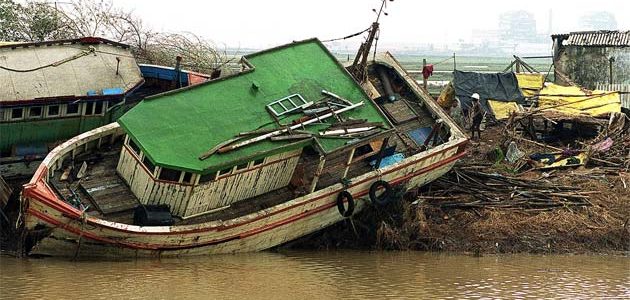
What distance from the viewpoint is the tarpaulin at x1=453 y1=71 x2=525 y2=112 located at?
87.6 ft

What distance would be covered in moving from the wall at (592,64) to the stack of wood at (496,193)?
13.3 m

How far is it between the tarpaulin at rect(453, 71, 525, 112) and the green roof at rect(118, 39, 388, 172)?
7538 millimetres

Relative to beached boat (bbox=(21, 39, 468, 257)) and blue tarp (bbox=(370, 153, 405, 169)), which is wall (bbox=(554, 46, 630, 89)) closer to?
beached boat (bbox=(21, 39, 468, 257))

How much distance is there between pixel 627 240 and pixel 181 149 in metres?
9.37

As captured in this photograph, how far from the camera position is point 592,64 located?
32.9 metres

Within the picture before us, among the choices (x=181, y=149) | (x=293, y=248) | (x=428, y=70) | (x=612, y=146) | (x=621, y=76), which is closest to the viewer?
(x=181, y=149)

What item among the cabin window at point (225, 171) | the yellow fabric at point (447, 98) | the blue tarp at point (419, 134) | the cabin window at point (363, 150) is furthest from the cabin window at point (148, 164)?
the yellow fabric at point (447, 98)

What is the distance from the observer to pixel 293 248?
1836 centimetres

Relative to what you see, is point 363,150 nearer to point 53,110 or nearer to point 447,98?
point 53,110

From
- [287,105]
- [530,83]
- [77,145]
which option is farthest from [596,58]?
[77,145]

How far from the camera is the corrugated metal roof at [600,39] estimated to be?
3216 cm

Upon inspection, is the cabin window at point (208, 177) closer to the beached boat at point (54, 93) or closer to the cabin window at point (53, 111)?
the beached boat at point (54, 93)

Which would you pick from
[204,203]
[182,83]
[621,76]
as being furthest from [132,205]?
[621,76]

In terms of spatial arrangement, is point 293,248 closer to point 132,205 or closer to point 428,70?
point 132,205
